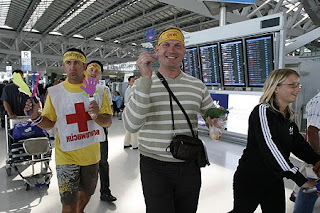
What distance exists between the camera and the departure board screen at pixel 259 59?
4.37 metres

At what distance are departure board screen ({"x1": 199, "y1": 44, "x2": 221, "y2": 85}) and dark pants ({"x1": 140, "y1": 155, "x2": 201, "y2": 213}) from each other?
169 inches

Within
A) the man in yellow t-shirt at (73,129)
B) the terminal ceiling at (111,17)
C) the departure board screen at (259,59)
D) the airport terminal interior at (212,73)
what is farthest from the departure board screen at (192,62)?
the man in yellow t-shirt at (73,129)

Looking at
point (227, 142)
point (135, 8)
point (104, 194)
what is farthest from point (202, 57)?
point (135, 8)

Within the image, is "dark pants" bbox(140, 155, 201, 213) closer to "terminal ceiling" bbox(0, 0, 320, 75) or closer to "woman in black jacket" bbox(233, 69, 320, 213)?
"woman in black jacket" bbox(233, 69, 320, 213)

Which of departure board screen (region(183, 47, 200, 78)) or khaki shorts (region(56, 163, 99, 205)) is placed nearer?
khaki shorts (region(56, 163, 99, 205))

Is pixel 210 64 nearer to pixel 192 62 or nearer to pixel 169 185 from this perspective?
pixel 192 62

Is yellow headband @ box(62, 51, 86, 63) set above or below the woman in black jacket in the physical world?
above

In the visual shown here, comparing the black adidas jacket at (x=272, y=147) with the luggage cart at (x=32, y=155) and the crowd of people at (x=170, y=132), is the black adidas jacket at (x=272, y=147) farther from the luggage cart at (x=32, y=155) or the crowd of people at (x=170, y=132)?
the luggage cart at (x=32, y=155)

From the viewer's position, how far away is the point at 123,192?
3334 millimetres

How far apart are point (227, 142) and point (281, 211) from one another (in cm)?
418

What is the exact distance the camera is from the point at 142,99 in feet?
4.41

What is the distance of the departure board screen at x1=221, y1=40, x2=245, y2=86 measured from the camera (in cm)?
491

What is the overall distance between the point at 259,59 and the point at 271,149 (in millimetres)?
3409

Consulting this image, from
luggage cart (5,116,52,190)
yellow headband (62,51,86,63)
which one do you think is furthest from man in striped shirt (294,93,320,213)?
luggage cart (5,116,52,190)
